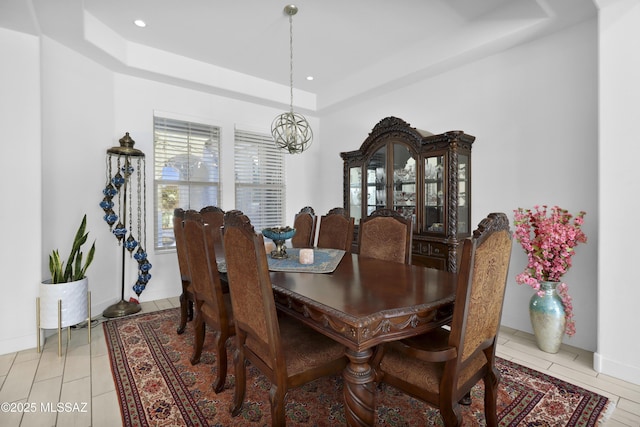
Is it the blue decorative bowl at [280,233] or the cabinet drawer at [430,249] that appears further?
the cabinet drawer at [430,249]

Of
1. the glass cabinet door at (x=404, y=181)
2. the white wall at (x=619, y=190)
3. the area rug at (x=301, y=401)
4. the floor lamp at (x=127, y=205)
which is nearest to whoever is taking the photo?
the area rug at (x=301, y=401)

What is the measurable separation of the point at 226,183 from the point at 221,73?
4.59ft

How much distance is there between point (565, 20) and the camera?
8.23ft

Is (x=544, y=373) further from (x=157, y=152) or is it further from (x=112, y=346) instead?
(x=157, y=152)

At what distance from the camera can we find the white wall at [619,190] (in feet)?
6.74

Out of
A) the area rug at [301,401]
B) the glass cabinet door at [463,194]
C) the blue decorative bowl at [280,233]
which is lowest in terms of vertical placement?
the area rug at [301,401]

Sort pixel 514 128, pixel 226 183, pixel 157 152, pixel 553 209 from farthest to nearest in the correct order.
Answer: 1. pixel 226 183
2. pixel 157 152
3. pixel 514 128
4. pixel 553 209

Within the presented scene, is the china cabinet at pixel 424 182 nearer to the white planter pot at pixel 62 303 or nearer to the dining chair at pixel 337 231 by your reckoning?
→ the dining chair at pixel 337 231

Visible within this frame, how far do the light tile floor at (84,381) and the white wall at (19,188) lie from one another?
0.98ft

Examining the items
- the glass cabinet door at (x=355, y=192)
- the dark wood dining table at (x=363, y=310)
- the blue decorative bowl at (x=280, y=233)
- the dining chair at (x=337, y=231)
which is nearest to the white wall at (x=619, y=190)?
the dark wood dining table at (x=363, y=310)

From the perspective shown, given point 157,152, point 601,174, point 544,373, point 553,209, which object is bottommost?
point 544,373

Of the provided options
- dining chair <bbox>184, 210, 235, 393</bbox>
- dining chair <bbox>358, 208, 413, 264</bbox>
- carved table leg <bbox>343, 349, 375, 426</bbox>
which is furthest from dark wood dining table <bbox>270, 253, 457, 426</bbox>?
dining chair <bbox>358, 208, 413, 264</bbox>

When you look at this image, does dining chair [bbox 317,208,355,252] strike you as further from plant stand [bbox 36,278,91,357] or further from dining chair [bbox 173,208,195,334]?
plant stand [bbox 36,278,91,357]

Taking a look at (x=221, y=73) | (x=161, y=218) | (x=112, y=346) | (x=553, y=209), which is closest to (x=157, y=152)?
(x=161, y=218)
